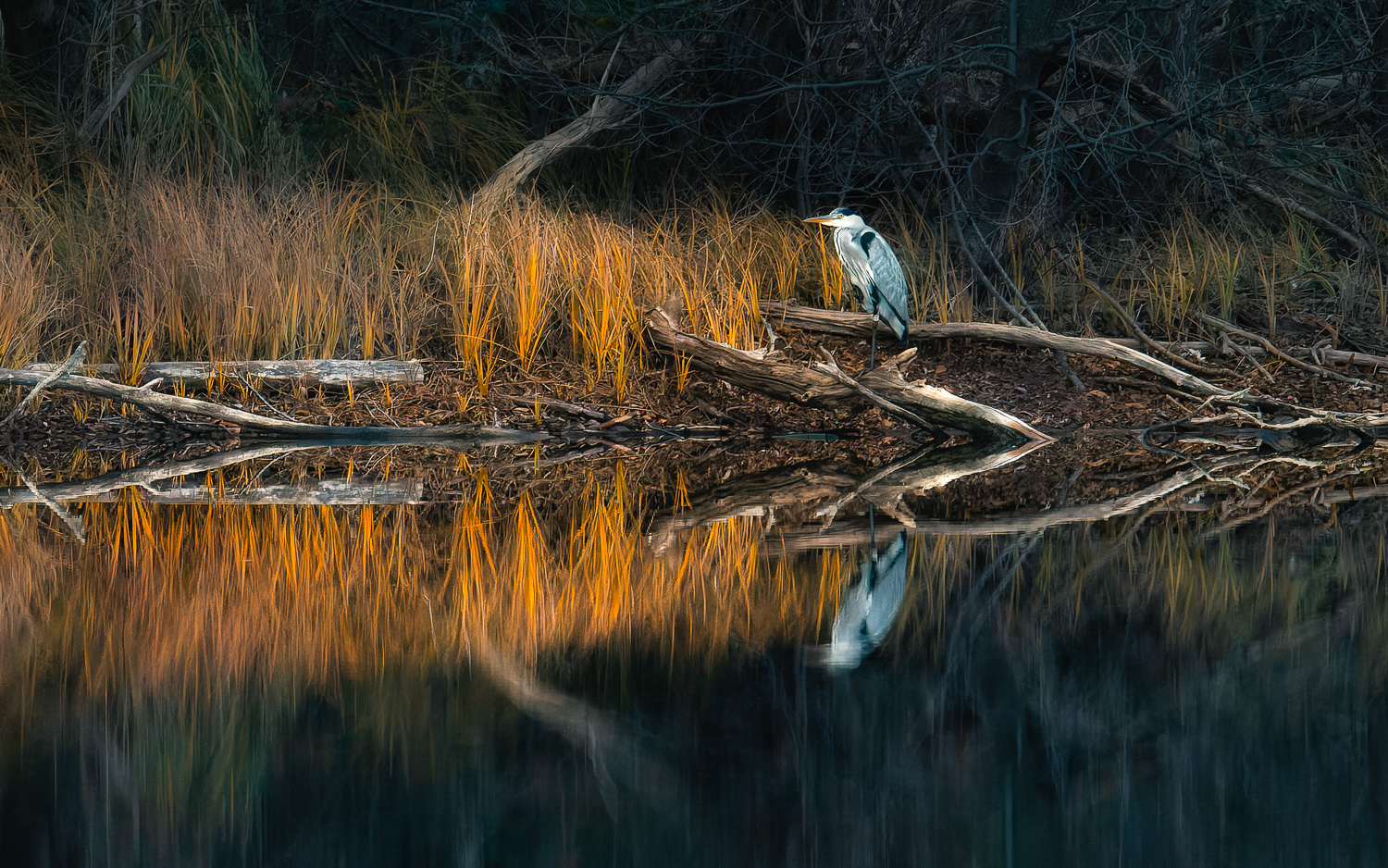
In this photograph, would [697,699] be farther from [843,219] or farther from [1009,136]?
[1009,136]

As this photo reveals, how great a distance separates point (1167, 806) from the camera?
1860 millimetres

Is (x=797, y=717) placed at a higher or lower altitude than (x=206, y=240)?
lower

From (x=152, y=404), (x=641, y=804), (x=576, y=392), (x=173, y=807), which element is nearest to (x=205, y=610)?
(x=173, y=807)

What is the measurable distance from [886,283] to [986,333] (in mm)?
907

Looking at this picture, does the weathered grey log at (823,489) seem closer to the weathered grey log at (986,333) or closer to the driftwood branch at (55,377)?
the weathered grey log at (986,333)

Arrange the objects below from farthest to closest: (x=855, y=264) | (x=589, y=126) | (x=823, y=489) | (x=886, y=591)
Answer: (x=589, y=126) → (x=855, y=264) → (x=823, y=489) → (x=886, y=591)

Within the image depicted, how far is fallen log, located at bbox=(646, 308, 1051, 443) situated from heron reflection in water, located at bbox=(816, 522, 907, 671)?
3138 mm

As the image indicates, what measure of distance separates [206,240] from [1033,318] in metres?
5.41

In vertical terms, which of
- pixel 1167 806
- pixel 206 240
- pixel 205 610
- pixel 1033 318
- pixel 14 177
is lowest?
pixel 1167 806

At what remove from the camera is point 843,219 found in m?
7.51

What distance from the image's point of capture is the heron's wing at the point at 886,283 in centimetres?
704

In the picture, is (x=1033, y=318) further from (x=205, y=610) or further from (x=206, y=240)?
(x=205, y=610)

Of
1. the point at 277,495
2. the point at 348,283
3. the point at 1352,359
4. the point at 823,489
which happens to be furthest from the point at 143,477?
the point at 1352,359

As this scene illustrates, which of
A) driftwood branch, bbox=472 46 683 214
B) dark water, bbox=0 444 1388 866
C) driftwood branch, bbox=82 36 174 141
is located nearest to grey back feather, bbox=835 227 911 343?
driftwood branch, bbox=472 46 683 214
